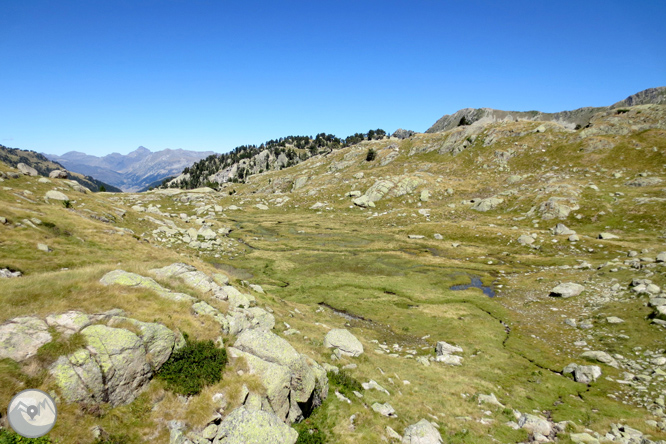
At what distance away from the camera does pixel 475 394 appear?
23484 mm

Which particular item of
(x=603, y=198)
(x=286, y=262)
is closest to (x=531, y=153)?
(x=603, y=198)

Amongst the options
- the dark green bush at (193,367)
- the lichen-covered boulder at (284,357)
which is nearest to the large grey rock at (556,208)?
the lichen-covered boulder at (284,357)

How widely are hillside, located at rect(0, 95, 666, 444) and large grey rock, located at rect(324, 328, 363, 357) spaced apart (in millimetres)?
136

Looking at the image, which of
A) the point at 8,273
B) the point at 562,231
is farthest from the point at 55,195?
the point at 562,231

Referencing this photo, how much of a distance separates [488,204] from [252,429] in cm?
11820

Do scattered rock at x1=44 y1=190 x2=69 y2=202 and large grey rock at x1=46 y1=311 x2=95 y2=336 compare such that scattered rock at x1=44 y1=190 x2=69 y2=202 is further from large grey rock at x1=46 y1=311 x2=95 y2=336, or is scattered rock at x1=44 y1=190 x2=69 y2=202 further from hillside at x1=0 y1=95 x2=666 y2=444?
large grey rock at x1=46 y1=311 x2=95 y2=336

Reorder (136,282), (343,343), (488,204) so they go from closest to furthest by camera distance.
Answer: (136,282) → (343,343) → (488,204)

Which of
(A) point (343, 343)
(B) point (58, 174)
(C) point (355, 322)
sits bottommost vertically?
(C) point (355, 322)

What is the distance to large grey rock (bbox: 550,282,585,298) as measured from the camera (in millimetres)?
42906

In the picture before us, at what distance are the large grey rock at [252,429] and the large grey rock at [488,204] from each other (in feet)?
379

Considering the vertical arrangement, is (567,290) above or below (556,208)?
below

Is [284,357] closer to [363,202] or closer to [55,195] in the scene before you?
[55,195]

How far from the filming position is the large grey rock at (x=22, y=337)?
33.8ft

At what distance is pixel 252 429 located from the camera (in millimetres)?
11766
